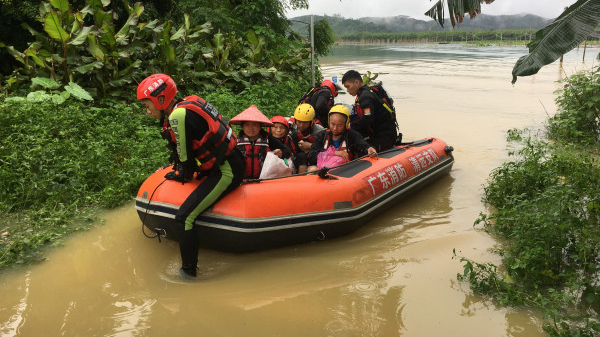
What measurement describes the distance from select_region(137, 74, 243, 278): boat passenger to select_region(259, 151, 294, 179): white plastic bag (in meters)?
0.67

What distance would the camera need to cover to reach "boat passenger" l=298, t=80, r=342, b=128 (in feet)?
20.9

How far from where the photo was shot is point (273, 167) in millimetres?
4723

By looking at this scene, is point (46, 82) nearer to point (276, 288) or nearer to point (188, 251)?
point (188, 251)

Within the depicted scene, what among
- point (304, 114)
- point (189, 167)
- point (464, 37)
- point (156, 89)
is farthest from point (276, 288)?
point (464, 37)

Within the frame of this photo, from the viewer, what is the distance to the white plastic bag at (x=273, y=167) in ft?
15.4

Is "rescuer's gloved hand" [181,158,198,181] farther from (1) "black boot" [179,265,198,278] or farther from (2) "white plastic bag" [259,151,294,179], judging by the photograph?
(2) "white plastic bag" [259,151,294,179]

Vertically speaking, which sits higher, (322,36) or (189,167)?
(322,36)

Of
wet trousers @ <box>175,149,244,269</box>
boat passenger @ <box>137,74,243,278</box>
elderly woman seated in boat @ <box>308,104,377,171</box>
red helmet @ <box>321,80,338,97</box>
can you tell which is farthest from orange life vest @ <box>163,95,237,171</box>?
red helmet @ <box>321,80,338,97</box>

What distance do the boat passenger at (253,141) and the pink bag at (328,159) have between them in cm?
51

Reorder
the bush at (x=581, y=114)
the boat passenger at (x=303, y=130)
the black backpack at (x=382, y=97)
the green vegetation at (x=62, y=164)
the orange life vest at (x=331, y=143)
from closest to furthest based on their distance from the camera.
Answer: the green vegetation at (x=62, y=164) < the orange life vest at (x=331, y=143) < the boat passenger at (x=303, y=130) < the black backpack at (x=382, y=97) < the bush at (x=581, y=114)

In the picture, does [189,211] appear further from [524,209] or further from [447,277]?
[524,209]

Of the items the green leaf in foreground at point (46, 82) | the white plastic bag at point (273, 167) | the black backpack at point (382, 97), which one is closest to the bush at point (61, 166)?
the green leaf in foreground at point (46, 82)

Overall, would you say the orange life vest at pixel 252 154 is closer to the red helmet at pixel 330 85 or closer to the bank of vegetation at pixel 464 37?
the red helmet at pixel 330 85

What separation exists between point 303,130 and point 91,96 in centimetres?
379
